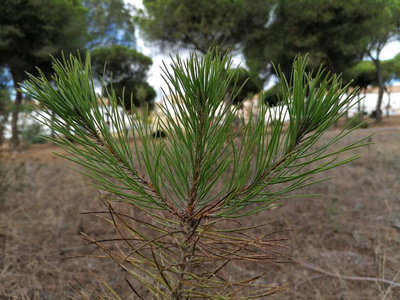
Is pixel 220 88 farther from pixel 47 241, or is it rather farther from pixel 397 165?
pixel 397 165

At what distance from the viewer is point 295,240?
2.03 m

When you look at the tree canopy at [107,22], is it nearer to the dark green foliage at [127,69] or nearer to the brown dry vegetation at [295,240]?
the dark green foliage at [127,69]

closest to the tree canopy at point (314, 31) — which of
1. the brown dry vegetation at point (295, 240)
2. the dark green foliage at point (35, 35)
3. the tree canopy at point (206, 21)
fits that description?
the tree canopy at point (206, 21)

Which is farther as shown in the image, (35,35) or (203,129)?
(35,35)

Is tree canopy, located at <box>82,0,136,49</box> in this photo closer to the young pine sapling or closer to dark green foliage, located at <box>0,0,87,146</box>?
dark green foliage, located at <box>0,0,87,146</box>

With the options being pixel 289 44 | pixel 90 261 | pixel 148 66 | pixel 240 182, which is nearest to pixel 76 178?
pixel 148 66

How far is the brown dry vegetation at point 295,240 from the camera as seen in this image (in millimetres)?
1460

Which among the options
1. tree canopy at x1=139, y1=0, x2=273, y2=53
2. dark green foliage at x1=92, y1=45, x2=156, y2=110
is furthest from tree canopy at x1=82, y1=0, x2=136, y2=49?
tree canopy at x1=139, y1=0, x2=273, y2=53

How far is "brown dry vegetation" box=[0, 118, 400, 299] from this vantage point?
4.79 ft

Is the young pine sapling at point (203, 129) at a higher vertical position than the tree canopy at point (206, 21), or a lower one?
lower

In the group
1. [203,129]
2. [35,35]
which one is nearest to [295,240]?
[203,129]

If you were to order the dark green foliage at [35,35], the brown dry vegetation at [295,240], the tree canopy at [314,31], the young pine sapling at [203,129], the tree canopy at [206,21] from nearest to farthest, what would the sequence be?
the young pine sapling at [203,129] < the brown dry vegetation at [295,240] < the dark green foliage at [35,35] < the tree canopy at [314,31] < the tree canopy at [206,21]

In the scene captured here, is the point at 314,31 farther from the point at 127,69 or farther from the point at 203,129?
the point at 203,129

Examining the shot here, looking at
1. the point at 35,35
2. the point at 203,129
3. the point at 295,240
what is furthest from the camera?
the point at 35,35
